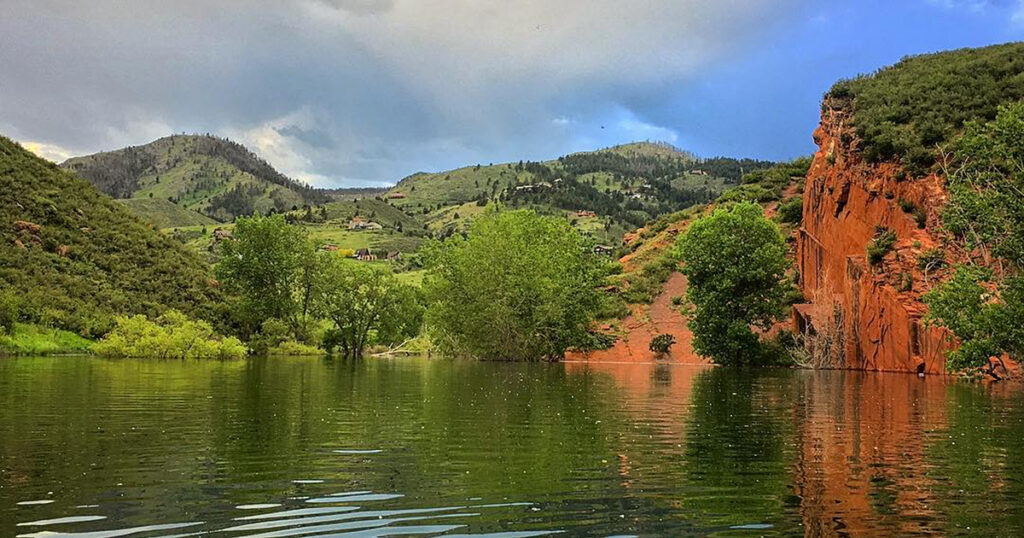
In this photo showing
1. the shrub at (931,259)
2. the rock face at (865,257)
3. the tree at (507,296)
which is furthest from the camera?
the tree at (507,296)

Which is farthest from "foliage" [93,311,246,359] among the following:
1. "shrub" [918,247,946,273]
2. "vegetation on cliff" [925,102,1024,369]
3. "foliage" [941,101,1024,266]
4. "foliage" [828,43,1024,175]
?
"foliage" [941,101,1024,266]

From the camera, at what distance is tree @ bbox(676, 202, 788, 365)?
79562 mm

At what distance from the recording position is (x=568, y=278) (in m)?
95.8

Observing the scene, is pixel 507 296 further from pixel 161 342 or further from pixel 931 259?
pixel 931 259

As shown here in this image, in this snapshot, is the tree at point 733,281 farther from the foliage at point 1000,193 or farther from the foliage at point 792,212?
the foliage at point 1000,193

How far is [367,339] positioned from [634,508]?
11648 cm

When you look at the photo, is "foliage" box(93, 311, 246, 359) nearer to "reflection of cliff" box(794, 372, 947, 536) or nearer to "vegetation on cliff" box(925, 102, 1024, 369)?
"reflection of cliff" box(794, 372, 947, 536)

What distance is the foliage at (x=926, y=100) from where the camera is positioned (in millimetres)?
74062

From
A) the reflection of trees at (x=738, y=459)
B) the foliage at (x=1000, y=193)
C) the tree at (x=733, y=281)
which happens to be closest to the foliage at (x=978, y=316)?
the foliage at (x=1000, y=193)

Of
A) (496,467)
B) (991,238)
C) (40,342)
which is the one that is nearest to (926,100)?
(991,238)

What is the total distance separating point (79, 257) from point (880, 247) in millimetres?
90525

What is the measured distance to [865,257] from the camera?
7450 cm

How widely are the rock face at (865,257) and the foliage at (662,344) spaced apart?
1561 centimetres

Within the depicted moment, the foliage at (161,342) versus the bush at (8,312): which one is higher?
the bush at (8,312)
